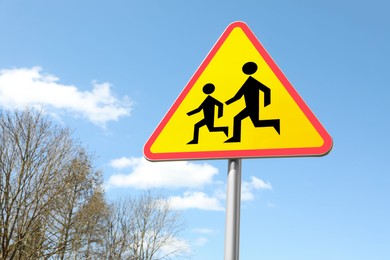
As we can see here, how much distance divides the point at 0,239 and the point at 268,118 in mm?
21307

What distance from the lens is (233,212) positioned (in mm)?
2213

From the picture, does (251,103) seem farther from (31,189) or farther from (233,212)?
(31,189)

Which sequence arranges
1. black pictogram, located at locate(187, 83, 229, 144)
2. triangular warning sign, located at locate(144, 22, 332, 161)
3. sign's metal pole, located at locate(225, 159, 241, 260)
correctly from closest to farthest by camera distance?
sign's metal pole, located at locate(225, 159, 241, 260)
triangular warning sign, located at locate(144, 22, 332, 161)
black pictogram, located at locate(187, 83, 229, 144)

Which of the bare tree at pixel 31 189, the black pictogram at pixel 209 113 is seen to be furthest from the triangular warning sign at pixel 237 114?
the bare tree at pixel 31 189

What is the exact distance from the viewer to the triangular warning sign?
2.38 meters

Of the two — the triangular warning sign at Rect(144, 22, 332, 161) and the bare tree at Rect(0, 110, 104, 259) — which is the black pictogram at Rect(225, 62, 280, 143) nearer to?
the triangular warning sign at Rect(144, 22, 332, 161)

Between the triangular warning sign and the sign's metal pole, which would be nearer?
the sign's metal pole

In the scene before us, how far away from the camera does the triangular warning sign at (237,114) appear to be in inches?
93.7

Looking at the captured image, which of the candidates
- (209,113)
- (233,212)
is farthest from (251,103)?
(233,212)

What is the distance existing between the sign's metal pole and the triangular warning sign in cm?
10

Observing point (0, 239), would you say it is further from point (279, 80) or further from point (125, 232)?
point (279, 80)

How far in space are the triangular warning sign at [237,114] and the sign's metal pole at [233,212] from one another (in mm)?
95

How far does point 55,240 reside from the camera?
23516 millimetres

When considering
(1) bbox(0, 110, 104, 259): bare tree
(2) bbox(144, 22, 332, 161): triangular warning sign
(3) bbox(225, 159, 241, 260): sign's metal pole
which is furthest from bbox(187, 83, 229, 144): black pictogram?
(1) bbox(0, 110, 104, 259): bare tree
